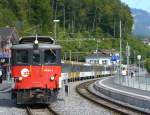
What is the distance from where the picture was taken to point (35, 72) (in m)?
25.8

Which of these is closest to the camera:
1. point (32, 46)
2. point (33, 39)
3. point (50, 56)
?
point (32, 46)

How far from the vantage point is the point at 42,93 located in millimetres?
25609

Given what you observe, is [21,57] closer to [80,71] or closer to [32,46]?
[32,46]

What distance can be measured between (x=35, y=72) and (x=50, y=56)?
3.55ft

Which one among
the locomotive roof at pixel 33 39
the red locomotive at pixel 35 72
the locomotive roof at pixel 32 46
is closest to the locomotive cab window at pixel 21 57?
the red locomotive at pixel 35 72

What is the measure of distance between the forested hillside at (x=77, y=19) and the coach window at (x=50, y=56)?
86287 millimetres

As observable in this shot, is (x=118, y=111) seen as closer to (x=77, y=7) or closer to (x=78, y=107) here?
(x=78, y=107)

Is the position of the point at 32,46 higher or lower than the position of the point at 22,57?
higher

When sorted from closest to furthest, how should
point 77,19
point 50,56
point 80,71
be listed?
point 50,56, point 80,71, point 77,19

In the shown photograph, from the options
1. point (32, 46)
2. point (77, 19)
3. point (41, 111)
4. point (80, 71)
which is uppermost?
point (77, 19)

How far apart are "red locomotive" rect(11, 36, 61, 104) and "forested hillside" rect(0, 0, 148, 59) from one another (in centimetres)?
8628

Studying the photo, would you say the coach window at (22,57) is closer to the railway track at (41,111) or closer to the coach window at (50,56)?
the coach window at (50,56)

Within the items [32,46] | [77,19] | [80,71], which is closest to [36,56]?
[32,46]

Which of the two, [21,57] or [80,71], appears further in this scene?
[80,71]
